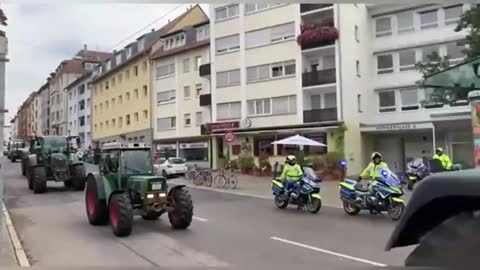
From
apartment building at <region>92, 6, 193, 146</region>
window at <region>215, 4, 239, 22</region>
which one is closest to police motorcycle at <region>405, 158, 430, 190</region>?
window at <region>215, 4, 239, 22</region>

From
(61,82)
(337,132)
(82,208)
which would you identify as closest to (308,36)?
(337,132)

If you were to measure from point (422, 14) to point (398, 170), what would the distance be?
9.85m

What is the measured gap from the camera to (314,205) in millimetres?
13188

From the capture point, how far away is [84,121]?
44.9 metres

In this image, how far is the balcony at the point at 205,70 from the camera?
3919 cm

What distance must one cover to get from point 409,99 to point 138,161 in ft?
83.3

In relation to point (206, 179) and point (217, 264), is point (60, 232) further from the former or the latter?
point (206, 179)

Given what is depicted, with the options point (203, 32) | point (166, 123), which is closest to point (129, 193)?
point (203, 32)

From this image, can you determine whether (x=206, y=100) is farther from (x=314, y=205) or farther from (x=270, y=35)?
(x=314, y=205)

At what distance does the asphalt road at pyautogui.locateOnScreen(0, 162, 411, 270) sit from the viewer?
7.26 metres

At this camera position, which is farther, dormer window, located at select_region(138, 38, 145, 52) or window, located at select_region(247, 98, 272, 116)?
dormer window, located at select_region(138, 38, 145, 52)

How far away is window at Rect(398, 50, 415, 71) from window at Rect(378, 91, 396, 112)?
1.79m

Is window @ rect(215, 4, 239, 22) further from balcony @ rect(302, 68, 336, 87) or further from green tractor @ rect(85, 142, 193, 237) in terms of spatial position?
green tractor @ rect(85, 142, 193, 237)

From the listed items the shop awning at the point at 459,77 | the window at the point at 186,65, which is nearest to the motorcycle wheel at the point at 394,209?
the shop awning at the point at 459,77
